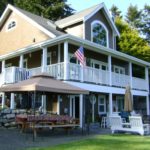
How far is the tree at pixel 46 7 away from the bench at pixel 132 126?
95.3 ft

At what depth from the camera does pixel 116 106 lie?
28219 mm

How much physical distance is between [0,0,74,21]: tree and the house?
15.4m

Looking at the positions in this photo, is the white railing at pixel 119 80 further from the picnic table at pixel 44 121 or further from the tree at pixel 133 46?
the tree at pixel 133 46

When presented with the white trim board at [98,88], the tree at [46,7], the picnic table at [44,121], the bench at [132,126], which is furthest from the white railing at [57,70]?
the tree at [46,7]

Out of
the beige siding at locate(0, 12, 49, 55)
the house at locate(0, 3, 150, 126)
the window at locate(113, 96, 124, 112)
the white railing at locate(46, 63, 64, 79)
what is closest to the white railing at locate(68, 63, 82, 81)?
the house at locate(0, 3, 150, 126)

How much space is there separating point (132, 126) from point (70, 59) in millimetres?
8247

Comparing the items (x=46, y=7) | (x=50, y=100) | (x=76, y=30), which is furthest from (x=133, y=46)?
(x=50, y=100)

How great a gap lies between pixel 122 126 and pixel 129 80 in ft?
28.7

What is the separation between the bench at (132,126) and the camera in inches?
636

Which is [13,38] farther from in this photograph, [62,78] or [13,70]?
[62,78]

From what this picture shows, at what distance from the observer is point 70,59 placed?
22984 mm

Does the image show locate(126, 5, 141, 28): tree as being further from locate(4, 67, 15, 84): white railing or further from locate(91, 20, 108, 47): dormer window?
locate(4, 67, 15, 84): white railing

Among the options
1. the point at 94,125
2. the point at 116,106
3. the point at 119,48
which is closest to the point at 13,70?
the point at 94,125

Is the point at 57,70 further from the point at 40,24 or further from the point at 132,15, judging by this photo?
the point at 132,15
